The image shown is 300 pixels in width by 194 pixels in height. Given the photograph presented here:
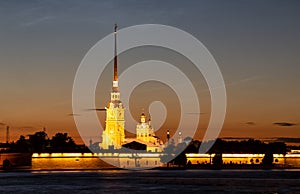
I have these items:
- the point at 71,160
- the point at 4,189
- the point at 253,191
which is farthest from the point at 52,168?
the point at 253,191

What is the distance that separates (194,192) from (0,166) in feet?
317

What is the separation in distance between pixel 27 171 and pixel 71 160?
17544 mm

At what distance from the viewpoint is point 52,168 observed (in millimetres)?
184500

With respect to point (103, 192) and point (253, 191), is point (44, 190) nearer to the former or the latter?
Result: point (103, 192)

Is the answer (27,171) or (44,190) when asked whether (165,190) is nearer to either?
(44,190)

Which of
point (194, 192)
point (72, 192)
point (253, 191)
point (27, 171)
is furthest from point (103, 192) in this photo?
point (27, 171)

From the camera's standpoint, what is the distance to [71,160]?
18538cm

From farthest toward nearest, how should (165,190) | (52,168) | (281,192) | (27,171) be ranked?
(52,168), (27,171), (165,190), (281,192)

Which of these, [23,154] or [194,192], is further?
[23,154]

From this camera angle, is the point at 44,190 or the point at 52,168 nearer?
the point at 44,190

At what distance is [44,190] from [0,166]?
286 feet

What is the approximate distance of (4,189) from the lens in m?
93.1

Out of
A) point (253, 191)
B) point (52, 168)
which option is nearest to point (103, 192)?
point (253, 191)

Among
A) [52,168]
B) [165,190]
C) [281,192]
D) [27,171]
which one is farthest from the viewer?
[52,168]
